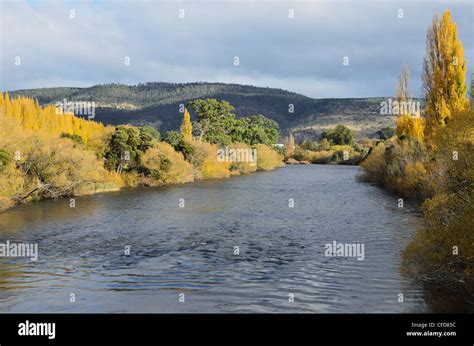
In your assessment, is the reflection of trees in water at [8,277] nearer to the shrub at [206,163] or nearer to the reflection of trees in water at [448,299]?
the reflection of trees in water at [448,299]

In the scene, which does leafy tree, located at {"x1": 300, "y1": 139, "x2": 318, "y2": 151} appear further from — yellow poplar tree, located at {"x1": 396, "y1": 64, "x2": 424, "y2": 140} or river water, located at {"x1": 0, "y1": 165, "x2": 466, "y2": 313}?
river water, located at {"x1": 0, "y1": 165, "x2": 466, "y2": 313}

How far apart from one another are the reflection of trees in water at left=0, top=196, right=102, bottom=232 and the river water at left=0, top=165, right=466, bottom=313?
0.24ft

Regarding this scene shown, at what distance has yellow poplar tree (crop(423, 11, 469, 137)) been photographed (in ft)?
116

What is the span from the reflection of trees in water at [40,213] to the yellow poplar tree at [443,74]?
2556 cm

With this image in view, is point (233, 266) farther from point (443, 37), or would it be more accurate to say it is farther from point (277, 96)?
point (277, 96)

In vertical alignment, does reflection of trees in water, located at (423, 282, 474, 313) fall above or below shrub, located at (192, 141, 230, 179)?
below

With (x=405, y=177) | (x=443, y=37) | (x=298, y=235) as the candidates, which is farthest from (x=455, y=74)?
(x=298, y=235)

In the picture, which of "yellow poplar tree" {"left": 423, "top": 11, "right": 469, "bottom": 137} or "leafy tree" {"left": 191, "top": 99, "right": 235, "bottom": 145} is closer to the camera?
"yellow poplar tree" {"left": 423, "top": 11, "right": 469, "bottom": 137}

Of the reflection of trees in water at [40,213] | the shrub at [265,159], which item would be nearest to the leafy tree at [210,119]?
the shrub at [265,159]

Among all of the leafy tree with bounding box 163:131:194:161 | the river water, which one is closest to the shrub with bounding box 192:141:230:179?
the leafy tree with bounding box 163:131:194:161

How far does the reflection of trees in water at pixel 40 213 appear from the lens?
27773 mm
